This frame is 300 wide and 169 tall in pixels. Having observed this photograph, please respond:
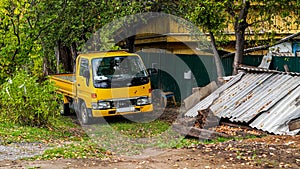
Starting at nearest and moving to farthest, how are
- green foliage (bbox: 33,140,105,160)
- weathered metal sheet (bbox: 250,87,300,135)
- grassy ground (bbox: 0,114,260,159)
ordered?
green foliage (bbox: 33,140,105,160)
grassy ground (bbox: 0,114,260,159)
weathered metal sheet (bbox: 250,87,300,135)

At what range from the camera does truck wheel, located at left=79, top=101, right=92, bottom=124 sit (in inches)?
697

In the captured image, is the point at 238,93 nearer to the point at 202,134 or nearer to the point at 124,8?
the point at 202,134

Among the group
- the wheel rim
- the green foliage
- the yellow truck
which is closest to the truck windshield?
the yellow truck

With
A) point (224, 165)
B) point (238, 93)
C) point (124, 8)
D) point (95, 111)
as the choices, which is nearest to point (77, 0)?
point (124, 8)

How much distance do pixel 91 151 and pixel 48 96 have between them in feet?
12.8

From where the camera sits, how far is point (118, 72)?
17578mm

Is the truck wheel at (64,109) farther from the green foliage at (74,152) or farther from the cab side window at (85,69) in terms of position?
the green foliage at (74,152)

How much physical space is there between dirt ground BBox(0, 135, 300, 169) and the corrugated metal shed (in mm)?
1567

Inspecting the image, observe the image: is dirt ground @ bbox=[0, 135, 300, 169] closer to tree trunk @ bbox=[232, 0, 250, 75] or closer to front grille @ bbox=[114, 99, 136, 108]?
front grille @ bbox=[114, 99, 136, 108]

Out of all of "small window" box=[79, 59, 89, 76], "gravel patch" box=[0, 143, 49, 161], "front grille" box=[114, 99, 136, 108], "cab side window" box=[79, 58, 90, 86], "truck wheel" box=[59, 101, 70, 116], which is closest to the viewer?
"gravel patch" box=[0, 143, 49, 161]

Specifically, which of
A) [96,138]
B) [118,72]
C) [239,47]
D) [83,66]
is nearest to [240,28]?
[239,47]

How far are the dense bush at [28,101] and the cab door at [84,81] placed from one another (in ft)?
7.67

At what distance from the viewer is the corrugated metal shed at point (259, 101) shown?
1276 centimetres

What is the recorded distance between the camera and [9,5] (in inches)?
665
